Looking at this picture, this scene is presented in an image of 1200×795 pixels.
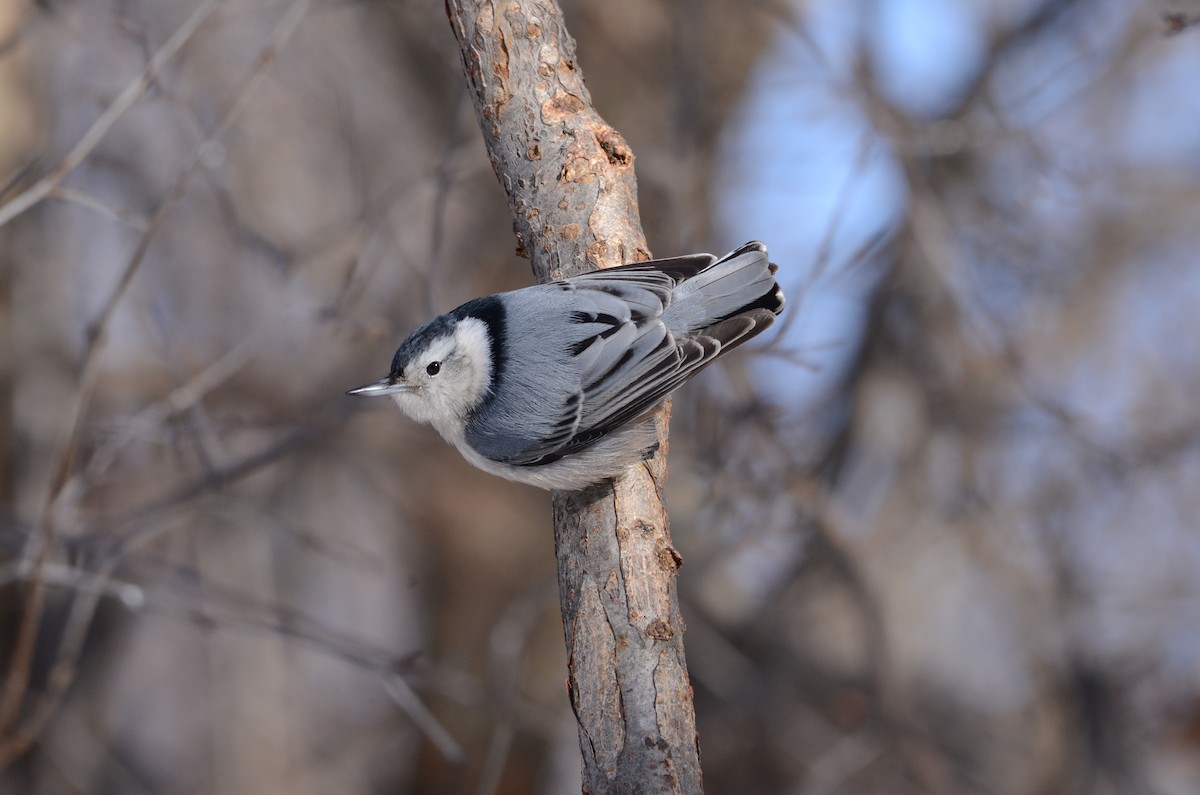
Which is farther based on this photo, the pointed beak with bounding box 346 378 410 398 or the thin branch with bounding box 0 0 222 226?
the pointed beak with bounding box 346 378 410 398

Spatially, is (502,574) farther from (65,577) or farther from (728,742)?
(65,577)

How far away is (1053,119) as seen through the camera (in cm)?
459

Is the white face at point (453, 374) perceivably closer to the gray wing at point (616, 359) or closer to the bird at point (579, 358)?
the bird at point (579, 358)

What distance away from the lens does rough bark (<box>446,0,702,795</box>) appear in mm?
1733

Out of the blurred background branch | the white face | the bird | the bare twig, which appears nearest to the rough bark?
the bird

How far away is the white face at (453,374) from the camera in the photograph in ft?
7.20

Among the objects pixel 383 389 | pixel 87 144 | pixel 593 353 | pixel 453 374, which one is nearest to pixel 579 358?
pixel 593 353

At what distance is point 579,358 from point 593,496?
0.31 metres

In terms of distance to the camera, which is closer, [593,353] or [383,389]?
[593,353]

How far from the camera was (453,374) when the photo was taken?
7.31 feet

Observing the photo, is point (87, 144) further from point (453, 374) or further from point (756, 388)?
point (756, 388)

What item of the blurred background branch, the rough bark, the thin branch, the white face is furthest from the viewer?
the blurred background branch

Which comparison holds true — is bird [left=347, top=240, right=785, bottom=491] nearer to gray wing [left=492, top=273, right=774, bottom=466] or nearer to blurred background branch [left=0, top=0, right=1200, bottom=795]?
Result: gray wing [left=492, top=273, right=774, bottom=466]

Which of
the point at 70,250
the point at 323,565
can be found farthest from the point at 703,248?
the point at 323,565
